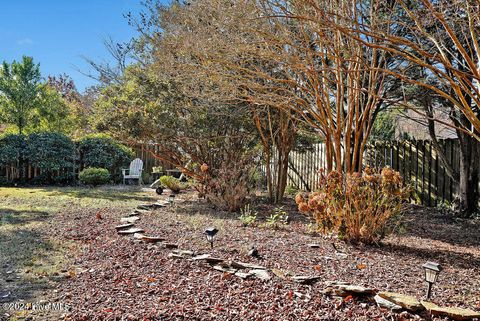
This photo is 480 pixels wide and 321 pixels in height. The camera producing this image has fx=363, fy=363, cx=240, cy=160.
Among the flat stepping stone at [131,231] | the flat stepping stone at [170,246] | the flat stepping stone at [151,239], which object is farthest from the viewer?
the flat stepping stone at [131,231]

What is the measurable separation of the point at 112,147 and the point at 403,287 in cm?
1182

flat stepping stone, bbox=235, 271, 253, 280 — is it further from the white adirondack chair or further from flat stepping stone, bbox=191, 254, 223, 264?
the white adirondack chair

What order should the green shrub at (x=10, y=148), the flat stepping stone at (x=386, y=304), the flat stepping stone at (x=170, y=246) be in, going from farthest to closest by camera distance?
the green shrub at (x=10, y=148) < the flat stepping stone at (x=170, y=246) < the flat stepping stone at (x=386, y=304)

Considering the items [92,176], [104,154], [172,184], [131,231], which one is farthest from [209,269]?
[104,154]

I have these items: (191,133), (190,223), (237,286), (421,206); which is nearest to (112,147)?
(191,133)

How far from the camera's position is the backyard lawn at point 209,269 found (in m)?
2.40

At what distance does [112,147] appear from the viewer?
509 inches

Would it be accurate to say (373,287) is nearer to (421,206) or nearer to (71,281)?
(71,281)

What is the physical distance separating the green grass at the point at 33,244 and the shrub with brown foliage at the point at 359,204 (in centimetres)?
269

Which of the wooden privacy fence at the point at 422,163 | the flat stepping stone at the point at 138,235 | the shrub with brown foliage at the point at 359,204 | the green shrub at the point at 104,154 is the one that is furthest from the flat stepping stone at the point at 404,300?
the green shrub at the point at 104,154

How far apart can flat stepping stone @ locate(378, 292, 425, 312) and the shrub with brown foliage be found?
1.52 metres

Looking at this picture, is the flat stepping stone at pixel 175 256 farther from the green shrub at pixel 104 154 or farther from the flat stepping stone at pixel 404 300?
the green shrub at pixel 104 154

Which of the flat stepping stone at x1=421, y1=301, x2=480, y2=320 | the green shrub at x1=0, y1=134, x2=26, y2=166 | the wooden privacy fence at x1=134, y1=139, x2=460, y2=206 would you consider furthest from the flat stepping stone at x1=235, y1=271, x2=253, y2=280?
the green shrub at x1=0, y1=134, x2=26, y2=166

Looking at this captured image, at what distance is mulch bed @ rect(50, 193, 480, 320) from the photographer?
2367mm
